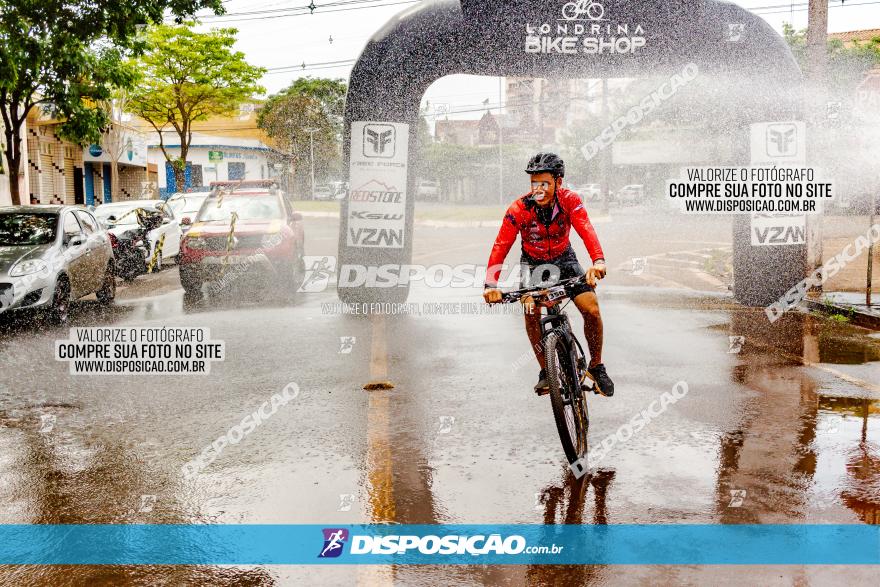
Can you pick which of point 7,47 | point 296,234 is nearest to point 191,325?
point 296,234

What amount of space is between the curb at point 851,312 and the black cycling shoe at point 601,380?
6729 mm

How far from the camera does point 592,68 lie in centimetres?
1281

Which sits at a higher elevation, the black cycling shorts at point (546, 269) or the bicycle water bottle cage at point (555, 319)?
the black cycling shorts at point (546, 269)

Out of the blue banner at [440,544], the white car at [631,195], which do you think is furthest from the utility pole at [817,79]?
the white car at [631,195]

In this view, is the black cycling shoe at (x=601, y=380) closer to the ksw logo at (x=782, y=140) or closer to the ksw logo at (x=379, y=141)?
the ksw logo at (x=379, y=141)

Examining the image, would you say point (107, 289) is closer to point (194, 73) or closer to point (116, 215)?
point (116, 215)

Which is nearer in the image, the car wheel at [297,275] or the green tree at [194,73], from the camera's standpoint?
the car wheel at [297,275]

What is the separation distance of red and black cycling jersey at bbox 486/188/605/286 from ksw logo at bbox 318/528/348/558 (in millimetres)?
1996

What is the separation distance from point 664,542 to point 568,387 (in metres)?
1.33

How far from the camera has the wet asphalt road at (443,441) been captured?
15.5 feet

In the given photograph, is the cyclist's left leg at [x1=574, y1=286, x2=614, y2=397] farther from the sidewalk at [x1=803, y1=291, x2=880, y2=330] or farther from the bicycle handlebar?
the sidewalk at [x1=803, y1=291, x2=880, y2=330]

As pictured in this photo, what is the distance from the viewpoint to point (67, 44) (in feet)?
50.6

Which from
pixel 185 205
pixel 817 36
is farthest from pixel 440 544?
pixel 185 205

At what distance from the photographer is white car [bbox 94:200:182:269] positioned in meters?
18.2
